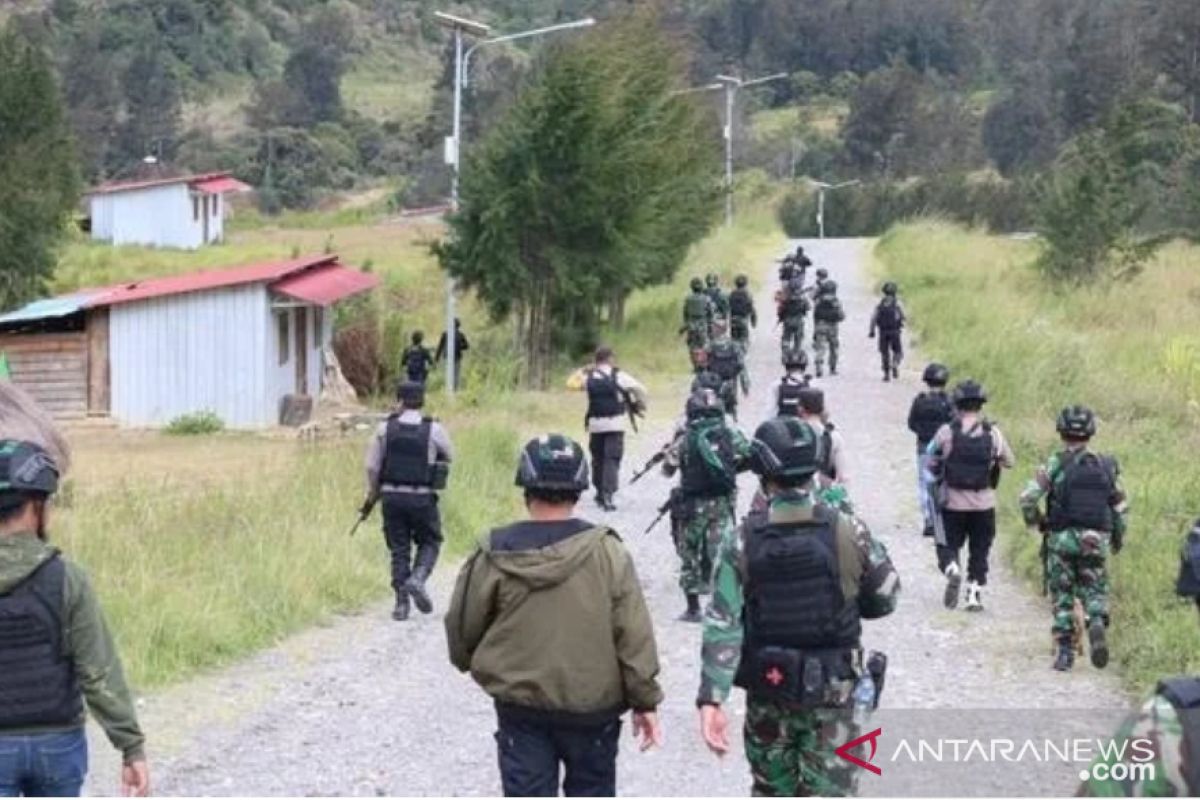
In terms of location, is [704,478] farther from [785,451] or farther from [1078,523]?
[785,451]

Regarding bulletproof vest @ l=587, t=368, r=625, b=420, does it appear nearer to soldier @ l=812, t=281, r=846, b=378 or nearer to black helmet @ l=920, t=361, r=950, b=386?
black helmet @ l=920, t=361, r=950, b=386

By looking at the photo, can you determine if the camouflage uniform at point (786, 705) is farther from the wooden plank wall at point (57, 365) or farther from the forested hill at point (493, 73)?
the forested hill at point (493, 73)

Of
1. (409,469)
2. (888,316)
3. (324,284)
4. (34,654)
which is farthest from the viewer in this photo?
(324,284)

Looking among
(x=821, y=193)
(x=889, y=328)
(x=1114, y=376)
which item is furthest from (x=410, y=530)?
(x=821, y=193)

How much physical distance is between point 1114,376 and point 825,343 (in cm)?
539

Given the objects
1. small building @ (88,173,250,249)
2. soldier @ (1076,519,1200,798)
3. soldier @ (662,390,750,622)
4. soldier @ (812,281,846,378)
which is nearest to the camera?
soldier @ (1076,519,1200,798)

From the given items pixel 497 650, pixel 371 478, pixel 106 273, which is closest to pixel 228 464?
pixel 371 478

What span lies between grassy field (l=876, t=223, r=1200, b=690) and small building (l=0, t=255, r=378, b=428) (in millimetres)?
10983

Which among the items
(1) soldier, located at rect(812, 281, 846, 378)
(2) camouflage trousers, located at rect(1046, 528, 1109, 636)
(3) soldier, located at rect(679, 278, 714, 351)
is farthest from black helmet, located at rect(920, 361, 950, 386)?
(3) soldier, located at rect(679, 278, 714, 351)

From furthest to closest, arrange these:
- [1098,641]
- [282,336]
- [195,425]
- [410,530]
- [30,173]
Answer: [30,173]
[282,336]
[195,425]
[410,530]
[1098,641]

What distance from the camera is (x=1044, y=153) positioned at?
94.6 metres

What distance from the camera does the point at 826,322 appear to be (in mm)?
26125

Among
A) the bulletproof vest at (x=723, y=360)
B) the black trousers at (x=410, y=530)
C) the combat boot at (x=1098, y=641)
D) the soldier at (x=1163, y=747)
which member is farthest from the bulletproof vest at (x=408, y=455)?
the bulletproof vest at (x=723, y=360)

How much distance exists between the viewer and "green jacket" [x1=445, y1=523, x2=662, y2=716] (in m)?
5.57
